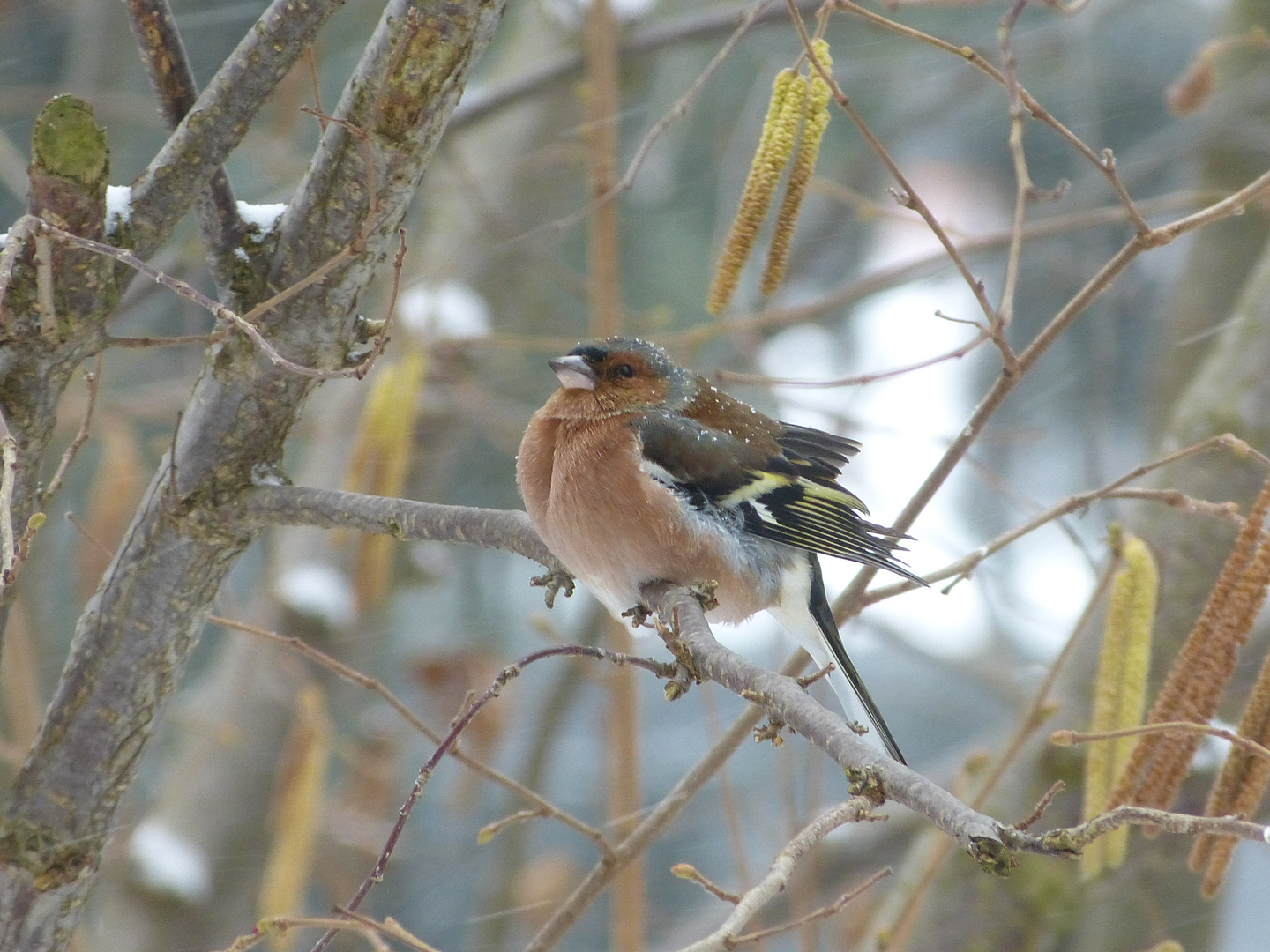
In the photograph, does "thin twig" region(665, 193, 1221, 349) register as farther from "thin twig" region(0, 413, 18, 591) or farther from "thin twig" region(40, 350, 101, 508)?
"thin twig" region(0, 413, 18, 591)

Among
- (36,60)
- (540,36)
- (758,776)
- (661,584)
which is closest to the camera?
(661,584)

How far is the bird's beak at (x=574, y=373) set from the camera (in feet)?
9.72

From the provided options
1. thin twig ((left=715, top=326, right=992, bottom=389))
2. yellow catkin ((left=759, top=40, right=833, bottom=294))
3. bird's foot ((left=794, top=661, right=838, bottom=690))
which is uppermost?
yellow catkin ((left=759, top=40, right=833, bottom=294))

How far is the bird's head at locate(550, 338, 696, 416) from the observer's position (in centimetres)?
299

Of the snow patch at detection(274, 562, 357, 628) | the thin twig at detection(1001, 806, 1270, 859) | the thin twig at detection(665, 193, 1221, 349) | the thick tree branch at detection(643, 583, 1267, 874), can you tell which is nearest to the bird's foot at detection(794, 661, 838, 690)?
the thick tree branch at detection(643, 583, 1267, 874)

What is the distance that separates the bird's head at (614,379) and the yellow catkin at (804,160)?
0.87 m

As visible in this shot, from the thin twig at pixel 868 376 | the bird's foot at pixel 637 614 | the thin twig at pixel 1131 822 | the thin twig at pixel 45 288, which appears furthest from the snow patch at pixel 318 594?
the thin twig at pixel 1131 822

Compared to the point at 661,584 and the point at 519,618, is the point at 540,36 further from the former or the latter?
the point at 661,584

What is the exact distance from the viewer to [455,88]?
1949mm

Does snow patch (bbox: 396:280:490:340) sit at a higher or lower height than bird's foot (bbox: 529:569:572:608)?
higher

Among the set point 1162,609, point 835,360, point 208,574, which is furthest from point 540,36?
point 208,574

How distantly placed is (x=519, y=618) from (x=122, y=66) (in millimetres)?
3783

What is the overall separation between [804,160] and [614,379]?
1.08 m

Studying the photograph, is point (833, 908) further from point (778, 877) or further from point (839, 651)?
point (839, 651)
